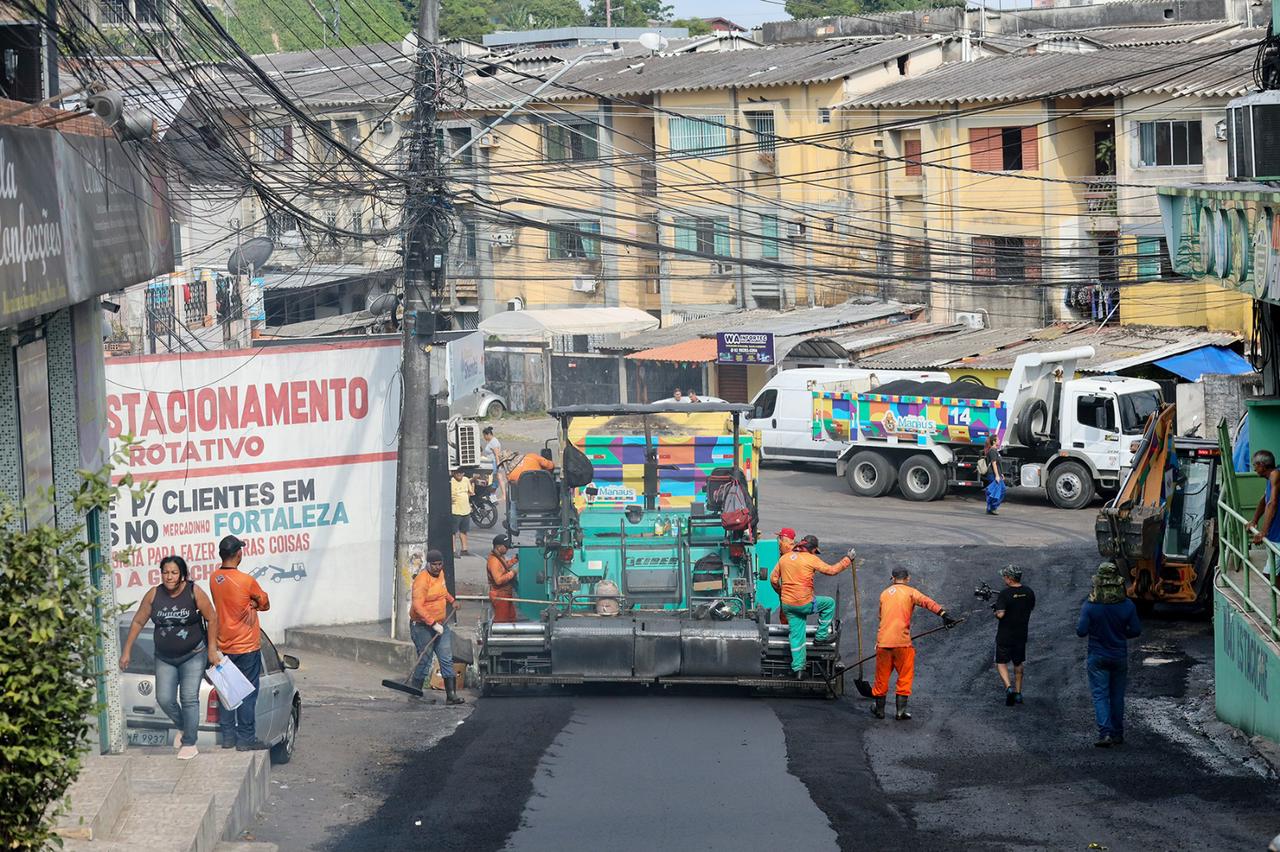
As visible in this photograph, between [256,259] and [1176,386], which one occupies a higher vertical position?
[256,259]

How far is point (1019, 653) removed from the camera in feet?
49.5

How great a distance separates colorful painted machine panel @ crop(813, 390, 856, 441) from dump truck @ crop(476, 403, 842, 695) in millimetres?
11776

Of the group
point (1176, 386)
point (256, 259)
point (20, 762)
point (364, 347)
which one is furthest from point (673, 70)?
point (20, 762)

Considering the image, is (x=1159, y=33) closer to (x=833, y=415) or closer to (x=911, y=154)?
(x=911, y=154)

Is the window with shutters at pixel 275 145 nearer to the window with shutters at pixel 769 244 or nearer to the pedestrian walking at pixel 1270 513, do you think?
the pedestrian walking at pixel 1270 513

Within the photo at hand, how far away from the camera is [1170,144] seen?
3778cm

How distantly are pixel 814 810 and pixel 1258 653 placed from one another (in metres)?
4.06

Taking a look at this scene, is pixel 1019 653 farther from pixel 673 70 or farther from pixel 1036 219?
pixel 673 70

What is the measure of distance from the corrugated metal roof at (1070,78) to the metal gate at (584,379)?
998cm

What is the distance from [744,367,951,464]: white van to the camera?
104 ft

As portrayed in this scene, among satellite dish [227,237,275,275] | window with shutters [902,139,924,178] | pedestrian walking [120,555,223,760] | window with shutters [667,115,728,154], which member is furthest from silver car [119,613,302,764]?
window with shutters [667,115,728,154]

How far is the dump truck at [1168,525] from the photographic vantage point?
62.5 feet

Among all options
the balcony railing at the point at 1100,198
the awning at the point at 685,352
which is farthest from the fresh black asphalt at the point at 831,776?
the balcony railing at the point at 1100,198

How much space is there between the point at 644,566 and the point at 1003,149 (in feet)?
91.2
